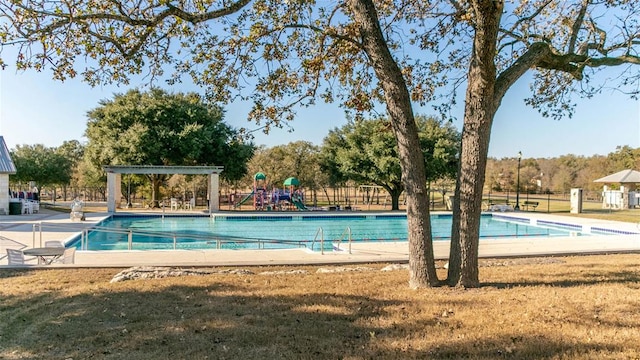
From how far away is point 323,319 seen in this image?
4121 millimetres

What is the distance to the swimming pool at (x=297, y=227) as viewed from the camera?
52.6ft

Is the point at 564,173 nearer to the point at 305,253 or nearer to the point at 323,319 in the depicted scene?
the point at 305,253

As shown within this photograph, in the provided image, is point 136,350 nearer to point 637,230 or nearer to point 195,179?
point 637,230

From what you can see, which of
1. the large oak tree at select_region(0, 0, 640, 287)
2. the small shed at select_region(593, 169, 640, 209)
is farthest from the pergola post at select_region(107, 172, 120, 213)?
the small shed at select_region(593, 169, 640, 209)

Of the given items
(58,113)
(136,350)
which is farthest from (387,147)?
(136,350)

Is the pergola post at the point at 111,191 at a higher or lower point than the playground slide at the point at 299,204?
higher

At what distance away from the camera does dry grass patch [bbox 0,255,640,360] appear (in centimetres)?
327

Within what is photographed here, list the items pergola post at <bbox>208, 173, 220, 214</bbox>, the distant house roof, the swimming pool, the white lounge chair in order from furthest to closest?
1. pergola post at <bbox>208, 173, 220, 214</bbox>
2. the distant house roof
3. the swimming pool
4. the white lounge chair

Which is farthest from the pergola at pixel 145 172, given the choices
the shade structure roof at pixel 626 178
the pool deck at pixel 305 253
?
→ the shade structure roof at pixel 626 178

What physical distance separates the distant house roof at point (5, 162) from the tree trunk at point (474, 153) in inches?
866

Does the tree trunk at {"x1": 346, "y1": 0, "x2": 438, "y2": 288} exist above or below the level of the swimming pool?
above

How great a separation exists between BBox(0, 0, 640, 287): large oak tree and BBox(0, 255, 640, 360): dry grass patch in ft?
3.50

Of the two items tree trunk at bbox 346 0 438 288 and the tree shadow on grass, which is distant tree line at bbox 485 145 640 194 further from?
the tree shadow on grass

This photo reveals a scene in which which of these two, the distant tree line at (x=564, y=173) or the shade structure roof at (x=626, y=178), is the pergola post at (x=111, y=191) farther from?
the distant tree line at (x=564, y=173)
